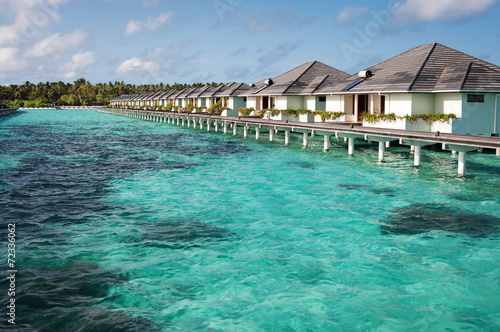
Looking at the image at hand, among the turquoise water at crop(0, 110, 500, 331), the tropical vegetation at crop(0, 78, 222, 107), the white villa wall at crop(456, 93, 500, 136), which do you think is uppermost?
the tropical vegetation at crop(0, 78, 222, 107)

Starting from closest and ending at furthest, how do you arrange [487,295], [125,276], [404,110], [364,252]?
[487,295] → [125,276] → [364,252] → [404,110]

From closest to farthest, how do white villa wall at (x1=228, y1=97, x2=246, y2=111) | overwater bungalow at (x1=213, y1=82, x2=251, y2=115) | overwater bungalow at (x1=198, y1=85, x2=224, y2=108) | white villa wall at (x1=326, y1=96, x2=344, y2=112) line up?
white villa wall at (x1=326, y1=96, x2=344, y2=112)
overwater bungalow at (x1=213, y1=82, x2=251, y2=115)
white villa wall at (x1=228, y1=97, x2=246, y2=111)
overwater bungalow at (x1=198, y1=85, x2=224, y2=108)

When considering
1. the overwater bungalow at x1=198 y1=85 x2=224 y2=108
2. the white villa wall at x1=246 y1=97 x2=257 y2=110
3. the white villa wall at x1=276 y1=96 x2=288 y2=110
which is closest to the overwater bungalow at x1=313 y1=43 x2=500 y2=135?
the white villa wall at x1=276 y1=96 x2=288 y2=110

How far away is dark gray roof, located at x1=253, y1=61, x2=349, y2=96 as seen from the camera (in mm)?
35906

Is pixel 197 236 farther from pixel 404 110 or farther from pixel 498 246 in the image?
pixel 404 110

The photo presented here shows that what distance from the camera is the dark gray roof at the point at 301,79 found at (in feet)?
118

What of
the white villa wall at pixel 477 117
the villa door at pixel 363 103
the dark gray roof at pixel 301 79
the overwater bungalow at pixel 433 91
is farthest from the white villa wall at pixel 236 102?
the white villa wall at pixel 477 117

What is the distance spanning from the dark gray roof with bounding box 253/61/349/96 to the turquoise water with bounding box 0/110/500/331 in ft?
57.9

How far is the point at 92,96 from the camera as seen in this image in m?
171

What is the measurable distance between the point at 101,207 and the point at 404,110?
58.3ft

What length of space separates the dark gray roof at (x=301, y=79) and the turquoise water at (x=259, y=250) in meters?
17.6

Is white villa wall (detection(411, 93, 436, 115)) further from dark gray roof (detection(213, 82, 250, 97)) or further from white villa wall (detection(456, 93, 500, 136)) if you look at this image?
dark gray roof (detection(213, 82, 250, 97))

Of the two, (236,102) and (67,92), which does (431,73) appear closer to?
(236,102)

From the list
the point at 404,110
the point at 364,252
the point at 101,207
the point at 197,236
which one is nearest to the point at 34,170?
the point at 101,207
